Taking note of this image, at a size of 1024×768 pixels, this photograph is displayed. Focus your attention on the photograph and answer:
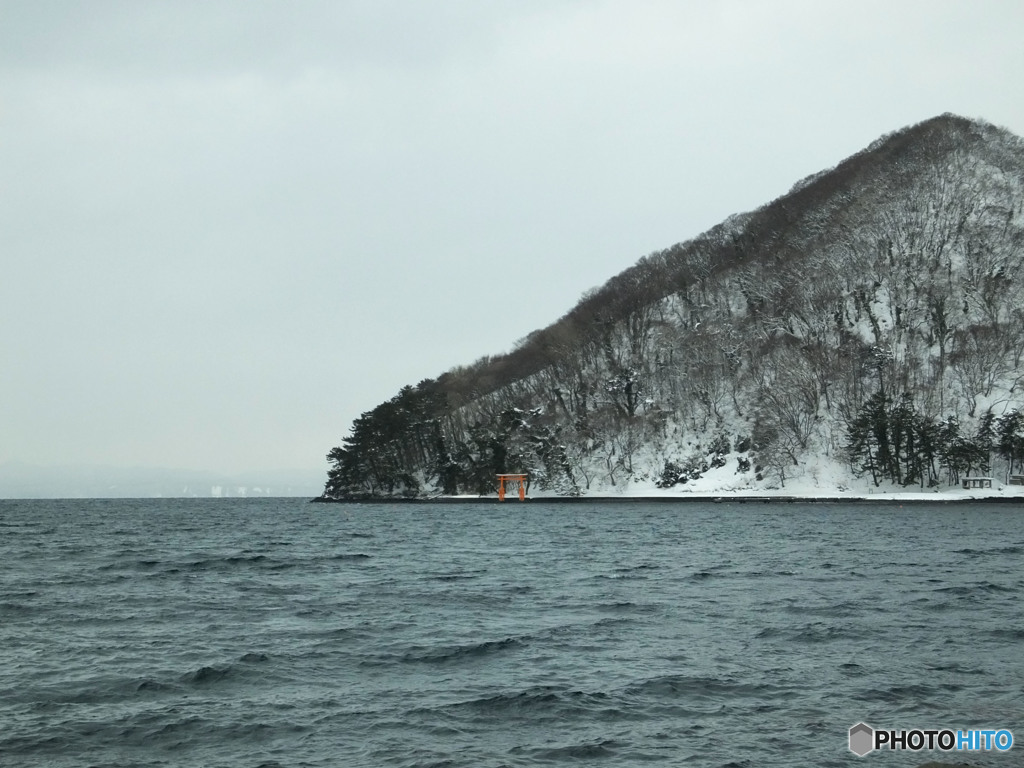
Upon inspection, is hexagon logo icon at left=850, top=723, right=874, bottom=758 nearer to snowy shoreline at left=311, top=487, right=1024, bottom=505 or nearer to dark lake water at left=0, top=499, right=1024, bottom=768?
dark lake water at left=0, top=499, right=1024, bottom=768

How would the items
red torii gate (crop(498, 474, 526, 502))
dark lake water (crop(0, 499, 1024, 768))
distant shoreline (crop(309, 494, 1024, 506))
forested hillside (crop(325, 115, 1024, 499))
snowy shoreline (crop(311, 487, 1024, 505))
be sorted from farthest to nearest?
red torii gate (crop(498, 474, 526, 502)), forested hillside (crop(325, 115, 1024, 499)), snowy shoreline (crop(311, 487, 1024, 505)), distant shoreline (crop(309, 494, 1024, 506)), dark lake water (crop(0, 499, 1024, 768))

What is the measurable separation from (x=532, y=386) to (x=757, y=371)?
42573 mm

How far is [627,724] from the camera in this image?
14.4 m

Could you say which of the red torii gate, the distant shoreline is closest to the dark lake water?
the distant shoreline

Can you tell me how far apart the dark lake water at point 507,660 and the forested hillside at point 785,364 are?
86515mm

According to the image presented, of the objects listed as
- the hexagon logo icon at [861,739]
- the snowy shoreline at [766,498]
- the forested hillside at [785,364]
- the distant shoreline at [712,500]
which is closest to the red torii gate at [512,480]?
the distant shoreline at [712,500]

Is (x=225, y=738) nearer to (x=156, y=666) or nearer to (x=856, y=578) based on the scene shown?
(x=156, y=666)

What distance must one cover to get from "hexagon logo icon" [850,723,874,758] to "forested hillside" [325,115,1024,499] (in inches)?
3949

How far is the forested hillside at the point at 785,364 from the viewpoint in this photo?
401 feet

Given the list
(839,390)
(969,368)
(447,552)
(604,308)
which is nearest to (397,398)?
(604,308)

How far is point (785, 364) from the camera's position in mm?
137000

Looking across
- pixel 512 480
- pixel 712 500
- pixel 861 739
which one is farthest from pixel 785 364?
pixel 861 739

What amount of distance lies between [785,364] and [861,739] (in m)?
130

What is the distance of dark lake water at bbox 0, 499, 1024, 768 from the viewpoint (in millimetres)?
13570
